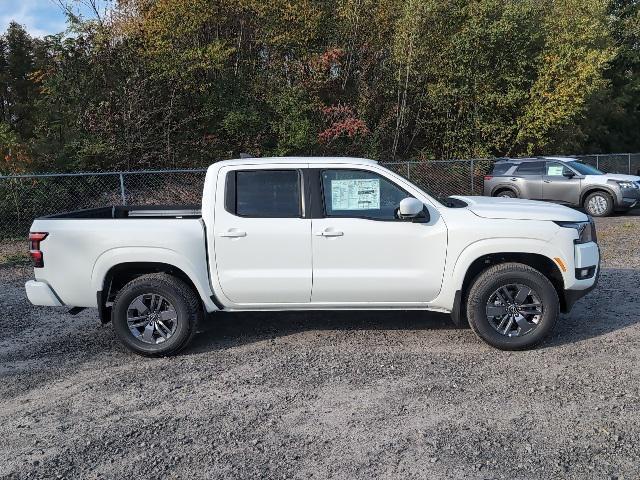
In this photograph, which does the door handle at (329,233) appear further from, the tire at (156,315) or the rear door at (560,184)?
the rear door at (560,184)

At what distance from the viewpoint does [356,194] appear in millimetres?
5367

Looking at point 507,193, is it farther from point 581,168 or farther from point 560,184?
point 581,168

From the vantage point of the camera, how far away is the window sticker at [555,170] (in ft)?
50.1

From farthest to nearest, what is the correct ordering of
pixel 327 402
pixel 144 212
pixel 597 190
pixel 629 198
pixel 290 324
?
pixel 597 190 → pixel 629 198 → pixel 144 212 → pixel 290 324 → pixel 327 402

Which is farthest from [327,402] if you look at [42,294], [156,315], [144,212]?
[144,212]

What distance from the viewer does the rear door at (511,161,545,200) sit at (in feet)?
50.6

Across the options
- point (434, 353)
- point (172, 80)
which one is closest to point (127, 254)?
point (434, 353)

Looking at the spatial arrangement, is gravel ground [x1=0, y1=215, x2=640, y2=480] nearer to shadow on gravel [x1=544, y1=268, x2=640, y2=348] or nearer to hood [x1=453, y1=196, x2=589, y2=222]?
shadow on gravel [x1=544, y1=268, x2=640, y2=348]

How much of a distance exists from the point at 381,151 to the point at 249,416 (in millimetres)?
15804

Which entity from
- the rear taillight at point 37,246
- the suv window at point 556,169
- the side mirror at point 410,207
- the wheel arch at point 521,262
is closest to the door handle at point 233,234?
the side mirror at point 410,207

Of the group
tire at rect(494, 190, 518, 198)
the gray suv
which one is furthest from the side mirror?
tire at rect(494, 190, 518, 198)

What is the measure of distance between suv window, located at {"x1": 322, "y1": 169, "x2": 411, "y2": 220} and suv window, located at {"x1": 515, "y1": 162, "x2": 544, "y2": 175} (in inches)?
447

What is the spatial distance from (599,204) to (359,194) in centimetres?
1190

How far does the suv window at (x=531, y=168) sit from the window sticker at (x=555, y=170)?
0.17m
